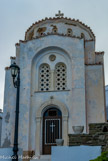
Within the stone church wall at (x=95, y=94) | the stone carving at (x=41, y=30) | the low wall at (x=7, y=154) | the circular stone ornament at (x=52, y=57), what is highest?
the stone carving at (x=41, y=30)

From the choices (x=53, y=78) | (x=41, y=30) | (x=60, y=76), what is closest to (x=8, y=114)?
(x=53, y=78)

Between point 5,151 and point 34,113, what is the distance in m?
6.69

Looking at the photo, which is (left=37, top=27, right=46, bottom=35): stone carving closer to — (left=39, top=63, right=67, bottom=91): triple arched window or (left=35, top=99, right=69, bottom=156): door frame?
(left=39, top=63, right=67, bottom=91): triple arched window

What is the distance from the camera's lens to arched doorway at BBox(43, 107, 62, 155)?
17.6 m

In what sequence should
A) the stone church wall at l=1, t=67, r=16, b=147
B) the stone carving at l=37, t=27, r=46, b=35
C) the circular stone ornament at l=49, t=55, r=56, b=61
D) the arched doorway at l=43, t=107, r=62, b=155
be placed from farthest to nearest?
the stone carving at l=37, t=27, r=46, b=35 → the circular stone ornament at l=49, t=55, r=56, b=61 → the stone church wall at l=1, t=67, r=16, b=147 → the arched doorway at l=43, t=107, r=62, b=155

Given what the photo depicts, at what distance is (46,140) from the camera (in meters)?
17.7

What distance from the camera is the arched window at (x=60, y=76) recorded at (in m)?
18.9

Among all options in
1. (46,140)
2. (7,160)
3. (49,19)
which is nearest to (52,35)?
(49,19)

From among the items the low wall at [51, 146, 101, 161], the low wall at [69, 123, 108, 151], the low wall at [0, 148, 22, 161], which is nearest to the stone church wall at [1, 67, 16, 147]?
the low wall at [0, 148, 22, 161]

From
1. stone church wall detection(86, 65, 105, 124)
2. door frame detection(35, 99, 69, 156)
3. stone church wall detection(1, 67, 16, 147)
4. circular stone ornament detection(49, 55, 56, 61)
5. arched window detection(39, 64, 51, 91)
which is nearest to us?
door frame detection(35, 99, 69, 156)

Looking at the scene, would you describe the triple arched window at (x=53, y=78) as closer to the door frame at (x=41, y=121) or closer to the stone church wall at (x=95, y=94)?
the door frame at (x=41, y=121)

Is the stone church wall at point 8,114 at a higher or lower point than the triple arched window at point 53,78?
lower

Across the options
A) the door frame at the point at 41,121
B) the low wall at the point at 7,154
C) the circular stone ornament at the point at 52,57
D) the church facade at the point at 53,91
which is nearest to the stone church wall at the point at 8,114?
the church facade at the point at 53,91

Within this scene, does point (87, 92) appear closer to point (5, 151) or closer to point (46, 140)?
point (46, 140)
